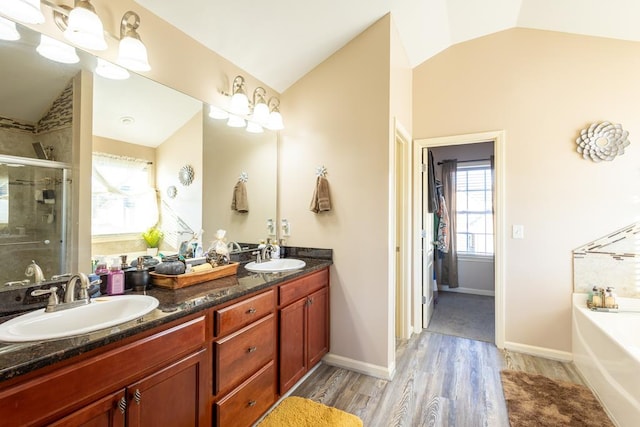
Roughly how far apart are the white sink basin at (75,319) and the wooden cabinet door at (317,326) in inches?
46.6

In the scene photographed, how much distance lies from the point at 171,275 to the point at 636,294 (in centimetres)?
349

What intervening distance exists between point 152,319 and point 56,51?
130 centimetres

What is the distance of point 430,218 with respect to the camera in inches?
143

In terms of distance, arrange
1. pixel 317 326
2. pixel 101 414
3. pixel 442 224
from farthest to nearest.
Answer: pixel 442 224
pixel 317 326
pixel 101 414

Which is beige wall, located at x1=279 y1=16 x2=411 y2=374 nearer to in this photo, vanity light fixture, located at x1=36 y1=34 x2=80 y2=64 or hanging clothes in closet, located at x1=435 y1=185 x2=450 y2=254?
vanity light fixture, located at x1=36 y1=34 x2=80 y2=64

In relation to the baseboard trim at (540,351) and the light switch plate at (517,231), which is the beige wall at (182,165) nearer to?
the light switch plate at (517,231)

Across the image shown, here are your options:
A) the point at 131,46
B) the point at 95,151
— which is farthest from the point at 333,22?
the point at 95,151

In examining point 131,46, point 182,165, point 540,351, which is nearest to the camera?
point 131,46

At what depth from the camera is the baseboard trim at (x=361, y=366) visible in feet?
7.64

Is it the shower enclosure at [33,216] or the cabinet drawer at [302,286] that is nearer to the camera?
the shower enclosure at [33,216]

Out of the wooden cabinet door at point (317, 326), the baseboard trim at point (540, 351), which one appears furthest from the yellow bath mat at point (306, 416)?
the baseboard trim at point (540, 351)

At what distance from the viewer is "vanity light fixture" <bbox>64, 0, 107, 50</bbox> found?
1.28m

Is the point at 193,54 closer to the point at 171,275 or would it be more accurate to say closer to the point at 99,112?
the point at 99,112

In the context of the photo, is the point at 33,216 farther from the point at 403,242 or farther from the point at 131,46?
the point at 403,242
